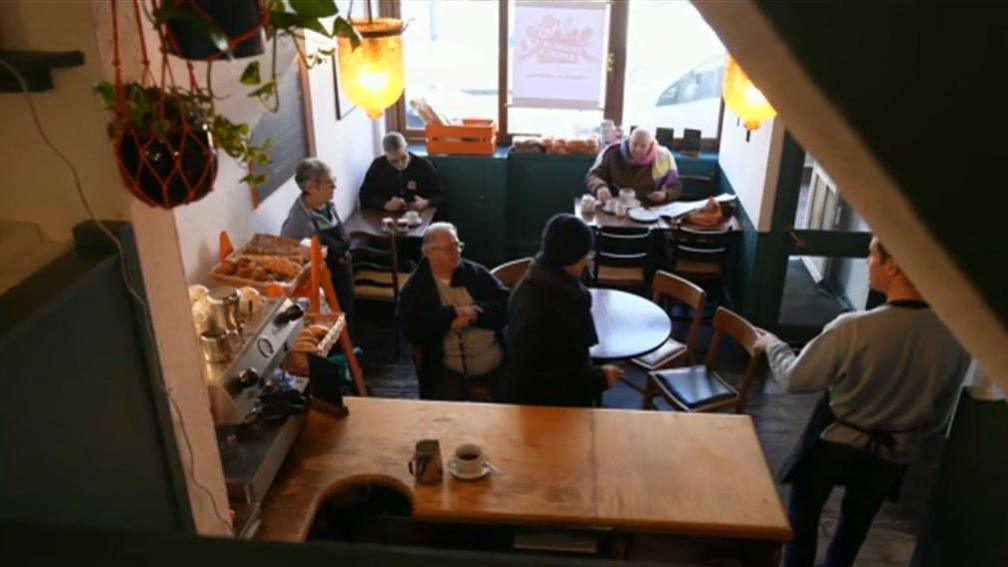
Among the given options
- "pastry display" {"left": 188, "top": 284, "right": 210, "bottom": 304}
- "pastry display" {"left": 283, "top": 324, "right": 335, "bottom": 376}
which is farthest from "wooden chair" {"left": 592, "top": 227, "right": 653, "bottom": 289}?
"pastry display" {"left": 188, "top": 284, "right": 210, "bottom": 304}

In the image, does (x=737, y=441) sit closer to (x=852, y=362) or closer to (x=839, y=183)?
(x=852, y=362)

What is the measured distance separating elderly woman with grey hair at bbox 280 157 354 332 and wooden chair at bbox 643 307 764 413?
1.94 meters

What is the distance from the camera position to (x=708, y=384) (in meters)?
4.10

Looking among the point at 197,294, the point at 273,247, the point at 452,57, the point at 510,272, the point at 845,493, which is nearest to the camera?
the point at 197,294

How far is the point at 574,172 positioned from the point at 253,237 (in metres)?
3.08

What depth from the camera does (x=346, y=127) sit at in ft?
19.4

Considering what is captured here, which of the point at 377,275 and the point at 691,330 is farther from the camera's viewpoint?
the point at 377,275

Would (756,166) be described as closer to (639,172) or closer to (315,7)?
(639,172)

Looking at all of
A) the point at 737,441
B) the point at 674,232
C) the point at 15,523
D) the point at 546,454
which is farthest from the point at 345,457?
the point at 674,232

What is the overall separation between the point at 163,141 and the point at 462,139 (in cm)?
515

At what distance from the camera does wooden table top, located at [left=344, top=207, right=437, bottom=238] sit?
532 centimetres

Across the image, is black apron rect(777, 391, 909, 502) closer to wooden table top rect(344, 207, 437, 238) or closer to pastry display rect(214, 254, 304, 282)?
pastry display rect(214, 254, 304, 282)

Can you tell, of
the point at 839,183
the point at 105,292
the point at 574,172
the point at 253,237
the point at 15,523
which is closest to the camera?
the point at 839,183

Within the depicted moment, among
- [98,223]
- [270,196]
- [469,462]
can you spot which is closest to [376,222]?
[270,196]
